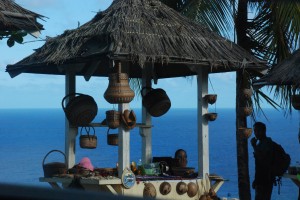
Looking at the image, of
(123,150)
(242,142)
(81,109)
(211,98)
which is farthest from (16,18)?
(242,142)

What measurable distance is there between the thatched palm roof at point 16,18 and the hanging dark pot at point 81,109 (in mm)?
1627

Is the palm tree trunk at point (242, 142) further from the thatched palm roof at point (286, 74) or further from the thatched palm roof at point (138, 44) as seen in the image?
the thatched palm roof at point (138, 44)

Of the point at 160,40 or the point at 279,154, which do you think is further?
the point at 279,154

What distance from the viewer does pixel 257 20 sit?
12.3 meters

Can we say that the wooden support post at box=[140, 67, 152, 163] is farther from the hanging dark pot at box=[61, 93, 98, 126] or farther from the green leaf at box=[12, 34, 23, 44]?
the green leaf at box=[12, 34, 23, 44]

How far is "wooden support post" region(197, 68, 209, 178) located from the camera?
887cm

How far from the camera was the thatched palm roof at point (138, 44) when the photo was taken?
7820 millimetres

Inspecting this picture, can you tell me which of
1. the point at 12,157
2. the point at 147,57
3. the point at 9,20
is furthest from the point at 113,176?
the point at 12,157

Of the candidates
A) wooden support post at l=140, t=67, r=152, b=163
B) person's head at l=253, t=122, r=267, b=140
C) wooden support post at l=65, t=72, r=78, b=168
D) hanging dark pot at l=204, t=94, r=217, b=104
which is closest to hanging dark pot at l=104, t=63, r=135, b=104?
hanging dark pot at l=204, t=94, r=217, b=104

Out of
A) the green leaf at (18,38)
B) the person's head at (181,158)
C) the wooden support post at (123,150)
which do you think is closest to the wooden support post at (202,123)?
the person's head at (181,158)

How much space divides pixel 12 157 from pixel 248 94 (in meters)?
42.6

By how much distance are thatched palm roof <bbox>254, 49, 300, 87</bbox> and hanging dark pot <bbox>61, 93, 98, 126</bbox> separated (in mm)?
2275

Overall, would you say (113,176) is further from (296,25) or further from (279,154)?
(296,25)

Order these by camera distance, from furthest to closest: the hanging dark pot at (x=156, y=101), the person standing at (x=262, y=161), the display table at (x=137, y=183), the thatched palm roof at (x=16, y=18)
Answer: the hanging dark pot at (x=156, y=101), the person standing at (x=262, y=161), the display table at (x=137, y=183), the thatched palm roof at (x=16, y=18)
